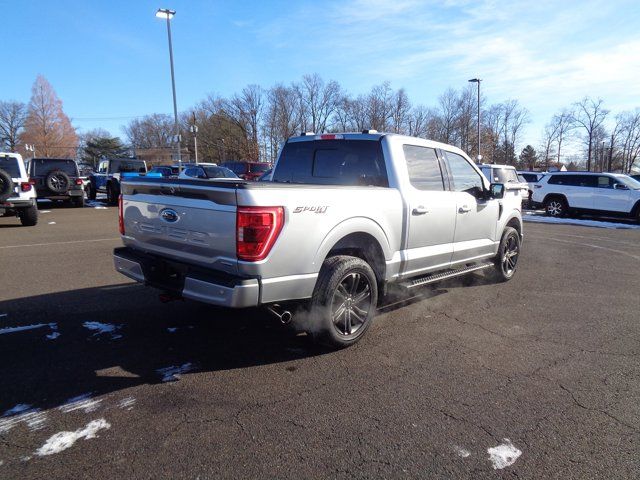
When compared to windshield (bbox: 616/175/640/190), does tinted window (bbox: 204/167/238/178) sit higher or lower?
higher

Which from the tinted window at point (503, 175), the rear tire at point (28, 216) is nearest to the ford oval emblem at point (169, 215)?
the rear tire at point (28, 216)

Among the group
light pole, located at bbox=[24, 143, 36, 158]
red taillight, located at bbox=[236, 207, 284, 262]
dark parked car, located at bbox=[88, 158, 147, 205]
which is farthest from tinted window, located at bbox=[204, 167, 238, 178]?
light pole, located at bbox=[24, 143, 36, 158]

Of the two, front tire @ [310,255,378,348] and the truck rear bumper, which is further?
front tire @ [310,255,378,348]

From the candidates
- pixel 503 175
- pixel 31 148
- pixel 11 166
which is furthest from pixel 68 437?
pixel 31 148

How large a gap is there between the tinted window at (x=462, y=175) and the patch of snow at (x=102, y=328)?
4012mm

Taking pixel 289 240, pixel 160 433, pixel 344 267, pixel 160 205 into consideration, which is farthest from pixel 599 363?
pixel 160 205

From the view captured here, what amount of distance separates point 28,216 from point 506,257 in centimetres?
1191

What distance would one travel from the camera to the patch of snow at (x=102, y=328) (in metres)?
4.30

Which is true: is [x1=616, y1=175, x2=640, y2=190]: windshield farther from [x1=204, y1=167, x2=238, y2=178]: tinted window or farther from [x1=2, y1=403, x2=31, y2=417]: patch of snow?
[x1=2, y1=403, x2=31, y2=417]: patch of snow

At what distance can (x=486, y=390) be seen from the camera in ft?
11.1

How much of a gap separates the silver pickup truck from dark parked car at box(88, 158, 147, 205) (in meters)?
16.8

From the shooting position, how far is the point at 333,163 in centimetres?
510

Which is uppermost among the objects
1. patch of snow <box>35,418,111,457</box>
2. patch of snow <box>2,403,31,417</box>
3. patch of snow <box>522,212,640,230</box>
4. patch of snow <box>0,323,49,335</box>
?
patch of snow <box>0,323,49,335</box>

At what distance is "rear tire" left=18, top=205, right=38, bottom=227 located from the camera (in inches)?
475
